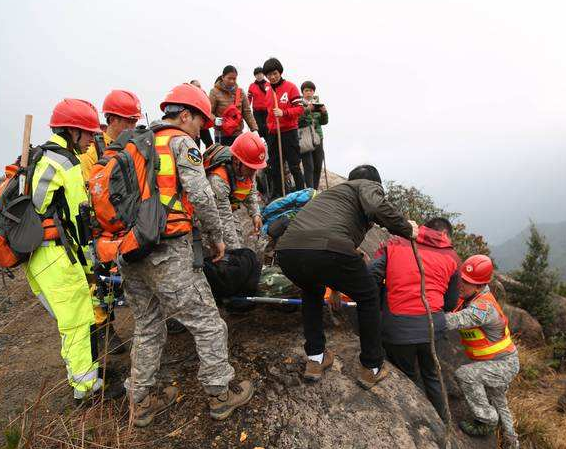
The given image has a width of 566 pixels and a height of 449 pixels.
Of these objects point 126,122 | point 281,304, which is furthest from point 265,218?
point 126,122

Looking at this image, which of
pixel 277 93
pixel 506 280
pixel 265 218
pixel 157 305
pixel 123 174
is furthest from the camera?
pixel 506 280

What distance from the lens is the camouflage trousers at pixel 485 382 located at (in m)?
4.30

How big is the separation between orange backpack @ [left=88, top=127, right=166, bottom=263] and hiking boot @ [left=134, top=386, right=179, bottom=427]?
1305mm

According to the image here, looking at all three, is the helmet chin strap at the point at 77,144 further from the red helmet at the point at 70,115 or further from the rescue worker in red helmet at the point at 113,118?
the rescue worker in red helmet at the point at 113,118

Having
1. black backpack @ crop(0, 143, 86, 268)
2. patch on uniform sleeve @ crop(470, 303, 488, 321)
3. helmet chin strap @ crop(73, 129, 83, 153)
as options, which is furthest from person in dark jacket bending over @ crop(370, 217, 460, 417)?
helmet chin strap @ crop(73, 129, 83, 153)

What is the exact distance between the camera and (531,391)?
8.52m

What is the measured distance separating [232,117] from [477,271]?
215 inches

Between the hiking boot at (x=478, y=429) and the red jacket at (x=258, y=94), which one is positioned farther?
the red jacket at (x=258, y=94)

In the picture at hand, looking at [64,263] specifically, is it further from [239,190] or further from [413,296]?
[413,296]

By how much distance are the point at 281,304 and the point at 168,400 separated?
1703mm

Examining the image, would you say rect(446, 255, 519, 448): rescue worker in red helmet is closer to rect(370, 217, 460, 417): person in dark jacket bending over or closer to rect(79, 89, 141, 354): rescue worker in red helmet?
rect(370, 217, 460, 417): person in dark jacket bending over

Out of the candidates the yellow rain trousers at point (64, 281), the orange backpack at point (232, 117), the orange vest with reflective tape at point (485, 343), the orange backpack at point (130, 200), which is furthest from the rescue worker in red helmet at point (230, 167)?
the orange backpack at point (232, 117)

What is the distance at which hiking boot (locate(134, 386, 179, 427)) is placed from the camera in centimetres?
307

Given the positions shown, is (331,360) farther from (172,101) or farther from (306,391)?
(172,101)
